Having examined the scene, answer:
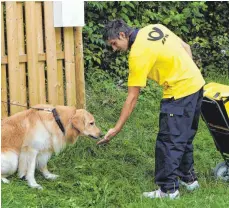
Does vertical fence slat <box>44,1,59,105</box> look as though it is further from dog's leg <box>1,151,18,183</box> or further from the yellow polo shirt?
the yellow polo shirt

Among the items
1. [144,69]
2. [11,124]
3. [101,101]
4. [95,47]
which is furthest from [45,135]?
[95,47]

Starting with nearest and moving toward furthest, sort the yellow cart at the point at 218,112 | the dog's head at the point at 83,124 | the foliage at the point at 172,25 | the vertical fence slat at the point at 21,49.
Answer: the yellow cart at the point at 218,112 < the dog's head at the point at 83,124 < the vertical fence slat at the point at 21,49 < the foliage at the point at 172,25

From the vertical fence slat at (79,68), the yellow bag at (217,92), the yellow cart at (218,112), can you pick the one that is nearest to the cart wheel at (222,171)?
the yellow cart at (218,112)

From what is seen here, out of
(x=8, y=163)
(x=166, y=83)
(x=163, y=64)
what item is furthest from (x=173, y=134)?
(x=8, y=163)

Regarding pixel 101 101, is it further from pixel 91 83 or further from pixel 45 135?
pixel 45 135

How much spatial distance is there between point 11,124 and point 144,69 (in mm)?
1515

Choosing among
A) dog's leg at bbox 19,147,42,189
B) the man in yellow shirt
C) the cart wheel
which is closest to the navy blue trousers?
the man in yellow shirt

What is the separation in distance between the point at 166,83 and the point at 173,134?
0.50 meters

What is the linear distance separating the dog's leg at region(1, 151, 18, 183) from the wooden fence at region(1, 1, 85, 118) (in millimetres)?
1097

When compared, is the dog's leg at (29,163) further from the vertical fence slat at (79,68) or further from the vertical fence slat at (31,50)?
the vertical fence slat at (79,68)

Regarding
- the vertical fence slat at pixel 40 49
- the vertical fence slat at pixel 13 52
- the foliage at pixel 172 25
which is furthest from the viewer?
the foliage at pixel 172 25

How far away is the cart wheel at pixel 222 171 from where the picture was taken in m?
5.77

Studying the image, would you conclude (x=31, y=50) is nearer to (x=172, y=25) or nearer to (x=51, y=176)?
(x=51, y=176)

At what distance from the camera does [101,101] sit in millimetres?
7906
